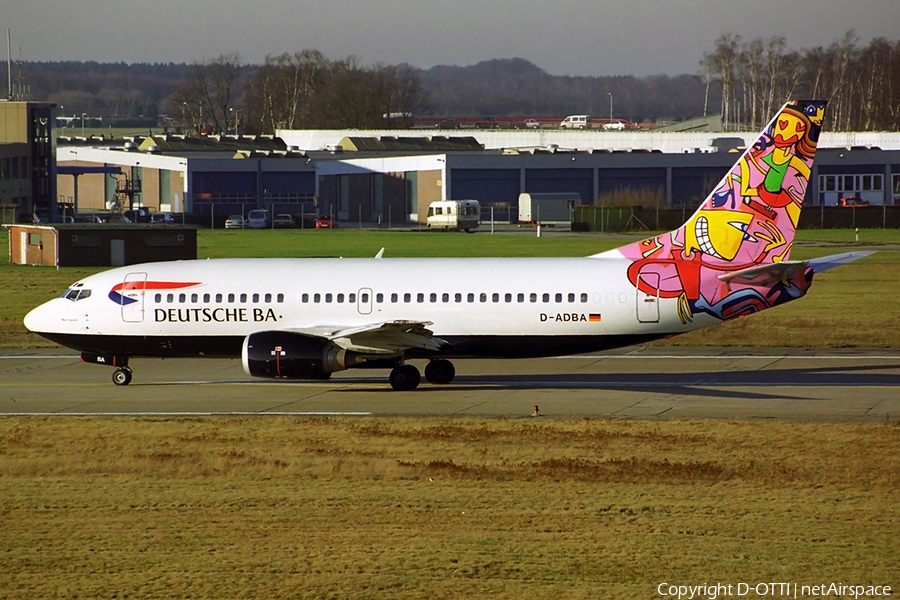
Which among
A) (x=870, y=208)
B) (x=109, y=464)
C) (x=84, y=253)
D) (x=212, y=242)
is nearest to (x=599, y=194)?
(x=870, y=208)

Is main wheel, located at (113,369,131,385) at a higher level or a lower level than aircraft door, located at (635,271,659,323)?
lower

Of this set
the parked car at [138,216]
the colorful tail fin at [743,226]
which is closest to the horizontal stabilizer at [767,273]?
the colorful tail fin at [743,226]

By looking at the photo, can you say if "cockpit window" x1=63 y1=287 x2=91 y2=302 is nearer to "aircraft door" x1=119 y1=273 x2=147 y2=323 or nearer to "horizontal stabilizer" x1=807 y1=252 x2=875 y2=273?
"aircraft door" x1=119 y1=273 x2=147 y2=323

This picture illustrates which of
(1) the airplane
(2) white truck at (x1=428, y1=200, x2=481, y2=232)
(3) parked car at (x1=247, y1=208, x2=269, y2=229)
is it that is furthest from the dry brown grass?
(3) parked car at (x1=247, y1=208, x2=269, y2=229)

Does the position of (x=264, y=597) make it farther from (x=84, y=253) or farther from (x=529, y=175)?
(x=529, y=175)

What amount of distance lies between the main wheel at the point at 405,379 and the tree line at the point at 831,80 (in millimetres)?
152793

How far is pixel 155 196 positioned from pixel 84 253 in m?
74.5

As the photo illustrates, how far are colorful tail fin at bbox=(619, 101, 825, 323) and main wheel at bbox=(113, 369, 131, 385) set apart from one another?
50.0 feet

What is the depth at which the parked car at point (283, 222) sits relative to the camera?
116 meters

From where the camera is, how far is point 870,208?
339 feet

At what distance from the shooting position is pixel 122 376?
Result: 34156mm

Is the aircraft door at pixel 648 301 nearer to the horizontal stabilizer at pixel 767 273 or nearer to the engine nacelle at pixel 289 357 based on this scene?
the horizontal stabilizer at pixel 767 273

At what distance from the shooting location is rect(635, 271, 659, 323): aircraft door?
31016 millimetres

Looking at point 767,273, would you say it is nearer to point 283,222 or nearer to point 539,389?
point 539,389
